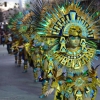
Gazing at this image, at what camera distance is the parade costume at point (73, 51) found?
7023 mm

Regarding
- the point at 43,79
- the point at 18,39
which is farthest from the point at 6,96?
the point at 18,39

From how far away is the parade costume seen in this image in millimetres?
7023

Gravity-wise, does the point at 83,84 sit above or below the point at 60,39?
below

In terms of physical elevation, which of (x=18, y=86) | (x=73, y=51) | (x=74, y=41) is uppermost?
(x=74, y=41)

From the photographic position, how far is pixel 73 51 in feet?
23.2

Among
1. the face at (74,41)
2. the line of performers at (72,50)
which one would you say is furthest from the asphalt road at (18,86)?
the face at (74,41)

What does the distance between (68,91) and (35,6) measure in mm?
4961

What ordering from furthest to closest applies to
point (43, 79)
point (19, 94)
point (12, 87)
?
point (12, 87) → point (19, 94) → point (43, 79)

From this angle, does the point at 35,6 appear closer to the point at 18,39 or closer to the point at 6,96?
the point at 6,96

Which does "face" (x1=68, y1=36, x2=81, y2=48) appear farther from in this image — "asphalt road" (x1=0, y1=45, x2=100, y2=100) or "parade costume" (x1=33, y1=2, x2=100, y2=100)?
"asphalt road" (x1=0, y1=45, x2=100, y2=100)

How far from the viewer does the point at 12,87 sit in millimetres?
12016

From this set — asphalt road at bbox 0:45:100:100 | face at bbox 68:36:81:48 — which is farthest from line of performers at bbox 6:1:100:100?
asphalt road at bbox 0:45:100:100

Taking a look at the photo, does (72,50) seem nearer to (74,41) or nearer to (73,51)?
(73,51)

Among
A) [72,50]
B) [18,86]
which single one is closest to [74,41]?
[72,50]
